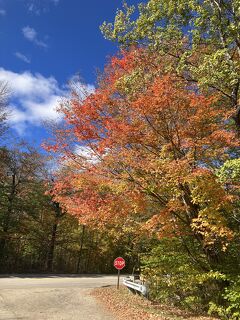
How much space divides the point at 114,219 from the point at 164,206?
1.91 metres

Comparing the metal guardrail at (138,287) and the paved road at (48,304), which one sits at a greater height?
the metal guardrail at (138,287)

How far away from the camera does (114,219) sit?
1215cm

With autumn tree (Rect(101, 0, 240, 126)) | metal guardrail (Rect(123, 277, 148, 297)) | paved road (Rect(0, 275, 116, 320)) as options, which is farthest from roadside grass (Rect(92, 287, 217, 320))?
autumn tree (Rect(101, 0, 240, 126))

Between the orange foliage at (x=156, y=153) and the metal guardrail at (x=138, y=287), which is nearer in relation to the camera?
the orange foliage at (x=156, y=153)

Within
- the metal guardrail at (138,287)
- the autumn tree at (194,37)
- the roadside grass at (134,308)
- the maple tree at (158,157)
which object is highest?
the autumn tree at (194,37)

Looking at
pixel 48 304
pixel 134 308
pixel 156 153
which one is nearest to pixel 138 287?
pixel 134 308

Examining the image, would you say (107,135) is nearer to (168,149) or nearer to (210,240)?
(168,149)

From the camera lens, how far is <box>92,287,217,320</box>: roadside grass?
11.4 m

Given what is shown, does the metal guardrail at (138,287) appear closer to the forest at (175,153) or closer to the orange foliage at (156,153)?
the forest at (175,153)

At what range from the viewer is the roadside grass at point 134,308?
1141 centimetres

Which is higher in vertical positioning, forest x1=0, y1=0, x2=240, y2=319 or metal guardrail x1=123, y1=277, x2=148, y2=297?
forest x1=0, y1=0, x2=240, y2=319

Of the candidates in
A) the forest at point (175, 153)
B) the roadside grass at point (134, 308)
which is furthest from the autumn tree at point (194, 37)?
the roadside grass at point (134, 308)

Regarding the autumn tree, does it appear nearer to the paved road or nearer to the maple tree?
the maple tree

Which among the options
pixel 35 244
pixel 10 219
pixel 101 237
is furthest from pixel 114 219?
pixel 101 237
